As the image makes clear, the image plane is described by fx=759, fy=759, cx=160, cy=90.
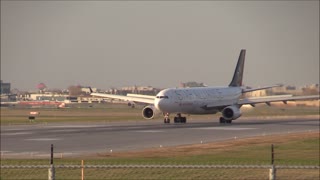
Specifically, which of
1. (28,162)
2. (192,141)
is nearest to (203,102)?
(192,141)

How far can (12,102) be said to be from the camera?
179m

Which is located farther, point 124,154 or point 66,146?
point 66,146

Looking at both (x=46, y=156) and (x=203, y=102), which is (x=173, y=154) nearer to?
(x=46, y=156)

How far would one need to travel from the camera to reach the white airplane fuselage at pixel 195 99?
8319cm

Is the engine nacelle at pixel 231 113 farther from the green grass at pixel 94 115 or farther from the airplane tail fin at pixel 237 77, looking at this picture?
the green grass at pixel 94 115

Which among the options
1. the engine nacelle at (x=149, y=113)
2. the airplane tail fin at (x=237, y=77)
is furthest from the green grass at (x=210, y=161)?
the airplane tail fin at (x=237, y=77)

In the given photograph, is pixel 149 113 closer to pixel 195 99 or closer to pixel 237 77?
pixel 195 99

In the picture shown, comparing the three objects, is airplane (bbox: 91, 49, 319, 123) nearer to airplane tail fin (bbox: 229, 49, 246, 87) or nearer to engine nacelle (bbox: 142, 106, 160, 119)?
engine nacelle (bbox: 142, 106, 160, 119)

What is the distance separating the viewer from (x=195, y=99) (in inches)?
3401

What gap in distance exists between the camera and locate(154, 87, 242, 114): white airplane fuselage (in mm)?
83188

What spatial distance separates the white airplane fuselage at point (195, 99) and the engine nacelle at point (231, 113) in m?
2.12

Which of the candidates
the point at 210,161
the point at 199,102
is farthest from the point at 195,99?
the point at 210,161

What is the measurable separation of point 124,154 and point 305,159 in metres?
9.69

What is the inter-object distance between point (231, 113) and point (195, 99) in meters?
4.38
